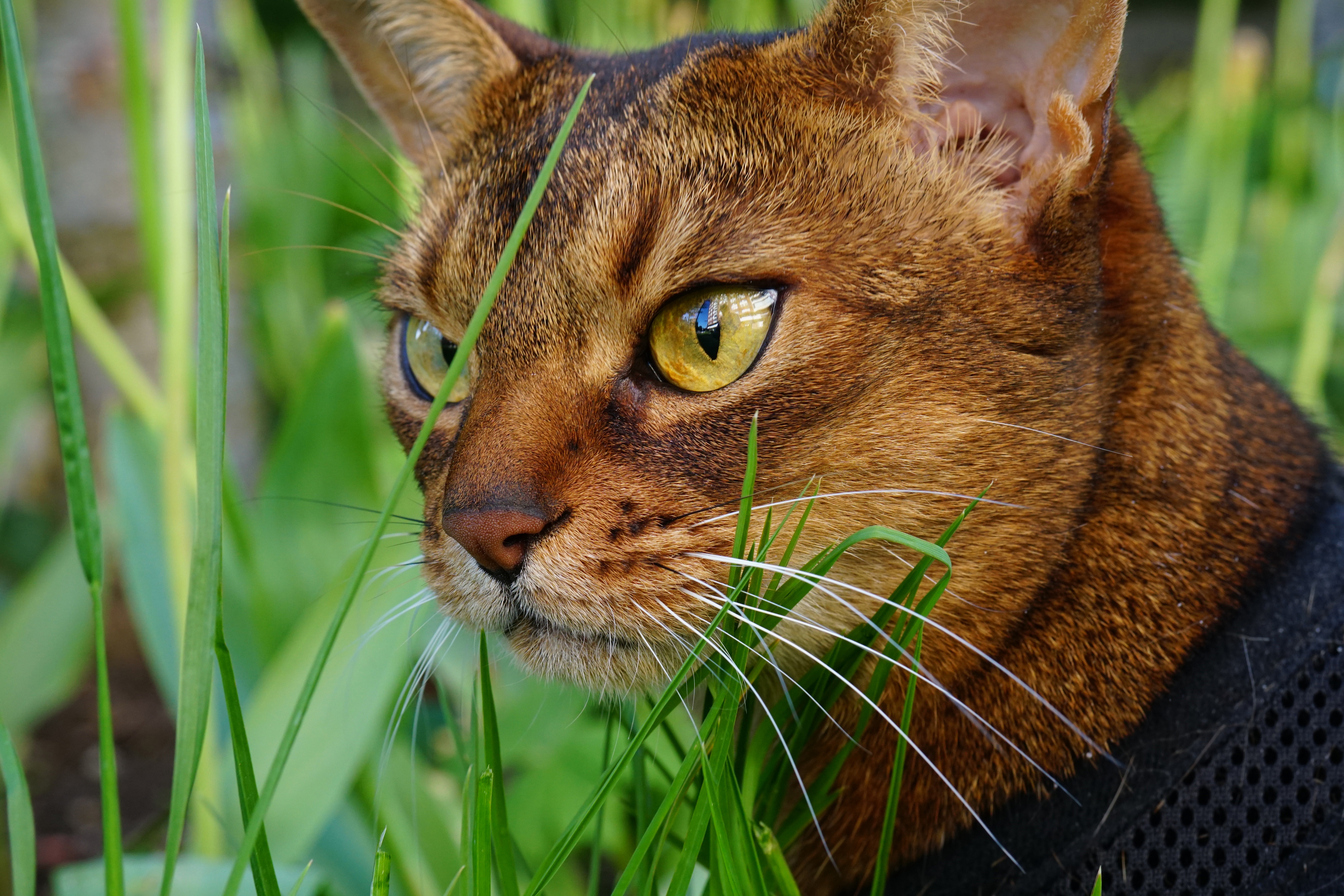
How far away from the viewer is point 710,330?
1.14 meters

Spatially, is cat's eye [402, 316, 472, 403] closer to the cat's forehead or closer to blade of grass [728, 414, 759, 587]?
the cat's forehead

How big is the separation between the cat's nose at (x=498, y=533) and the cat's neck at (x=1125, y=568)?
1.51 feet

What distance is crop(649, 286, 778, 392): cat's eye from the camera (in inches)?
44.6

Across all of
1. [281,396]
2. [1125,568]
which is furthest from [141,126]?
[281,396]

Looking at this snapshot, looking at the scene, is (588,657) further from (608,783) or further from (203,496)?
(203,496)

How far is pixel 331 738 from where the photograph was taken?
1502 mm

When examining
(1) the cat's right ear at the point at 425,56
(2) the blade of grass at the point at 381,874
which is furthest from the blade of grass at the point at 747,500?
(1) the cat's right ear at the point at 425,56

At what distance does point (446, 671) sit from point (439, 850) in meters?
0.56

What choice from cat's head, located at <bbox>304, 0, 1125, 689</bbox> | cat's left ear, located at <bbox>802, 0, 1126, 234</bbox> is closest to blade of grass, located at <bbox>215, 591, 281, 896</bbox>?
cat's head, located at <bbox>304, 0, 1125, 689</bbox>

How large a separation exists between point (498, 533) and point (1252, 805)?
0.77 meters

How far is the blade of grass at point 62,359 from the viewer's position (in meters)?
0.79

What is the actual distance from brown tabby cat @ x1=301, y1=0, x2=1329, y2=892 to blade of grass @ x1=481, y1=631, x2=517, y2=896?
98 mm

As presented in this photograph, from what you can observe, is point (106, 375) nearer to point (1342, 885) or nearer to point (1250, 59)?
point (1342, 885)

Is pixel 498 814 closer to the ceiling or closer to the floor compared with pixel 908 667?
closer to the floor
